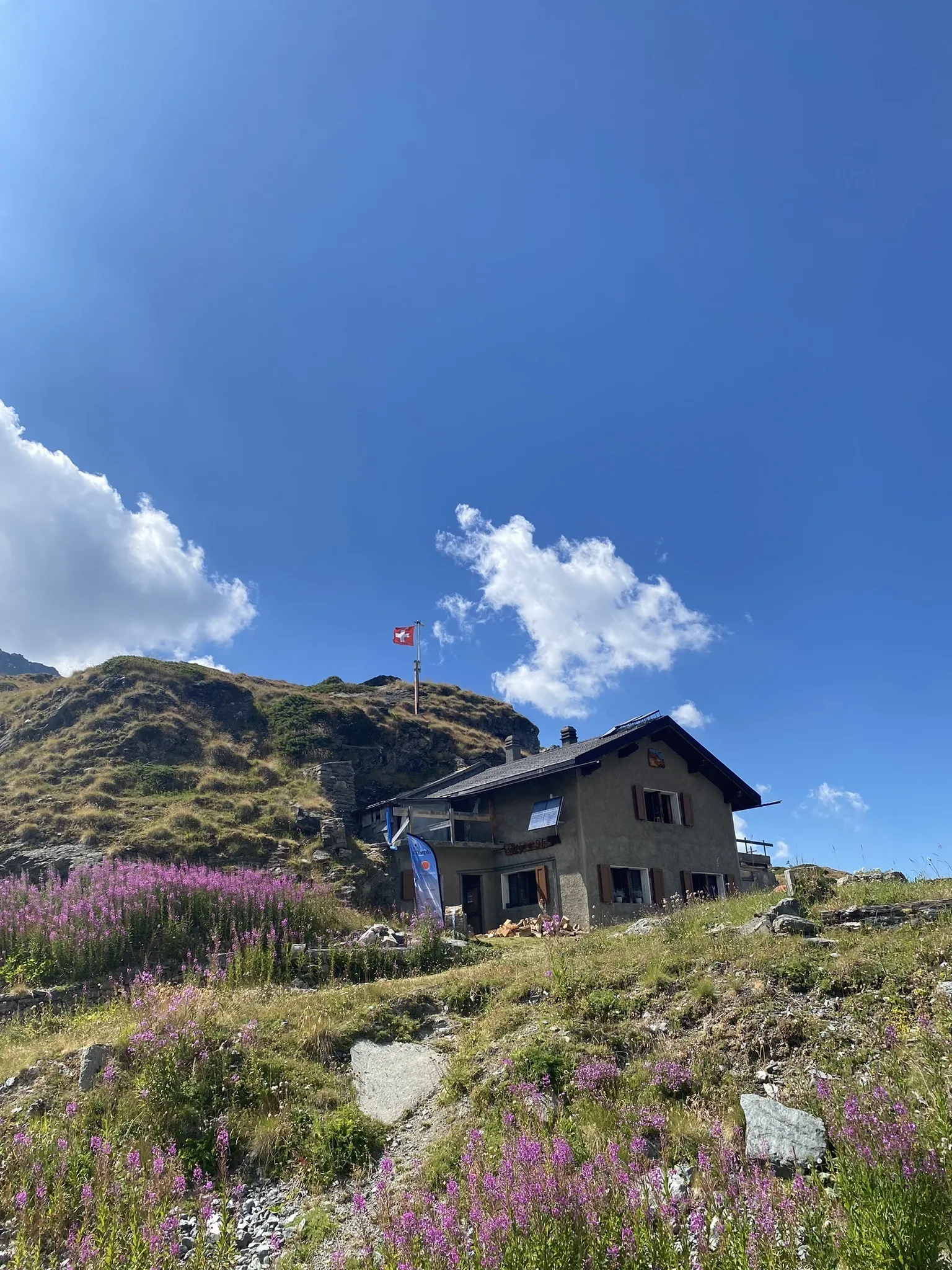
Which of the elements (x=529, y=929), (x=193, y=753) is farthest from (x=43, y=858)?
(x=529, y=929)

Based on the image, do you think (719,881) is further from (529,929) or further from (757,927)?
(757,927)

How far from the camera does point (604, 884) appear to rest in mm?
23031

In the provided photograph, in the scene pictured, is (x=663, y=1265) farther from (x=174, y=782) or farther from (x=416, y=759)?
(x=416, y=759)

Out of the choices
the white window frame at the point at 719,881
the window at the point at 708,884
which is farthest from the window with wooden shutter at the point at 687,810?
the window at the point at 708,884

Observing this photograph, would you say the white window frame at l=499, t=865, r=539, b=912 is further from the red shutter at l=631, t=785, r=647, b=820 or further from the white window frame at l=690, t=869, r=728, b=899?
the white window frame at l=690, t=869, r=728, b=899

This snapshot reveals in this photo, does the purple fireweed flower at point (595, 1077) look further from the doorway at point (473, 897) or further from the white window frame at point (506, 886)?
the doorway at point (473, 897)

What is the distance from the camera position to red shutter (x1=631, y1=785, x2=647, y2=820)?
83.2ft

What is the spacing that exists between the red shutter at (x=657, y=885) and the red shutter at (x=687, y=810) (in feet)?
9.11

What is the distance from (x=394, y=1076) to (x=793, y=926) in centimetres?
583

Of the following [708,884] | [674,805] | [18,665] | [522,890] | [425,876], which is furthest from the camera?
[18,665]

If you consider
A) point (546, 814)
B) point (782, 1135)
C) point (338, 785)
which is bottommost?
point (782, 1135)

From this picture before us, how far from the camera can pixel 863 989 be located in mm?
8281

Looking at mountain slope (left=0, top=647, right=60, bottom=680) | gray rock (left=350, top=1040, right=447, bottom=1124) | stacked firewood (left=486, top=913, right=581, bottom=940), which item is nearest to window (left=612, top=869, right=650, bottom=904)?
stacked firewood (left=486, top=913, right=581, bottom=940)

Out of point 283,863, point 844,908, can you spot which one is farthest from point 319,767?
point 844,908
